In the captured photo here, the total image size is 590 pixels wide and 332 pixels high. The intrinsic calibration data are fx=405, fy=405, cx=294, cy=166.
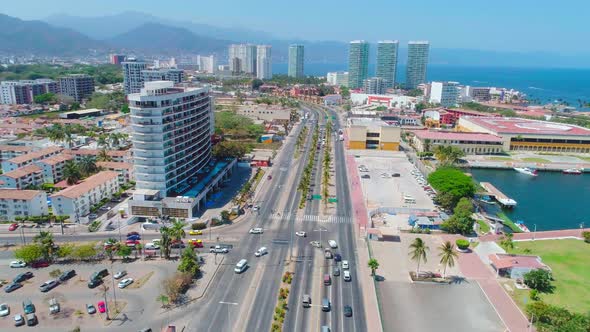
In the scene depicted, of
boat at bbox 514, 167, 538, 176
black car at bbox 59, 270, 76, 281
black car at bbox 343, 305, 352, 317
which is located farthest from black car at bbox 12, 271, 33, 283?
boat at bbox 514, 167, 538, 176

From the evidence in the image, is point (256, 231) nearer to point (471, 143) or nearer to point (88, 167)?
point (88, 167)

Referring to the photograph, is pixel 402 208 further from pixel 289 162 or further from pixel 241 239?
pixel 289 162

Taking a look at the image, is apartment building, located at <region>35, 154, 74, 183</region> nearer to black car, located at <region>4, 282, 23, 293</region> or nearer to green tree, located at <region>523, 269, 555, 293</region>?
black car, located at <region>4, 282, 23, 293</region>

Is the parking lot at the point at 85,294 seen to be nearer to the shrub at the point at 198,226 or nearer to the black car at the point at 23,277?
the black car at the point at 23,277

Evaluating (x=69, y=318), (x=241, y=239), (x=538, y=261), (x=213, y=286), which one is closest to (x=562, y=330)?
(x=538, y=261)

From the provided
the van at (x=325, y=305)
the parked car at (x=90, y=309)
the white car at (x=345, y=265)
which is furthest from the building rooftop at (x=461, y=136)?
the parked car at (x=90, y=309)

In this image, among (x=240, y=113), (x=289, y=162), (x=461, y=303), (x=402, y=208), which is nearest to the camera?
(x=461, y=303)
